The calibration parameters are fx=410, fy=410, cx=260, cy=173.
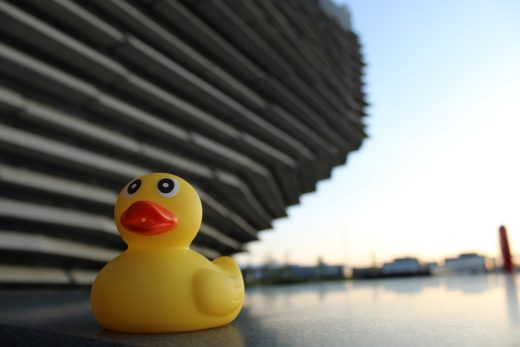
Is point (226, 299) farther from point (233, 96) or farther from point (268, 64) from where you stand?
point (268, 64)

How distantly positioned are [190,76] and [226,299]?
6299 mm

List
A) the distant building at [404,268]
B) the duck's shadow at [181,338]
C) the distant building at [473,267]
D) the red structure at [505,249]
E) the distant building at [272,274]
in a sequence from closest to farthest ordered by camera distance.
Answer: the duck's shadow at [181,338], the red structure at [505,249], the distant building at [473,267], the distant building at [272,274], the distant building at [404,268]

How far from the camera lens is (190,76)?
8.05 meters

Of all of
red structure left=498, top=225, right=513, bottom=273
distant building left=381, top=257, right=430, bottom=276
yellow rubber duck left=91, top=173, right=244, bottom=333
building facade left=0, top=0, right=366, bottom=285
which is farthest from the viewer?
distant building left=381, top=257, right=430, bottom=276

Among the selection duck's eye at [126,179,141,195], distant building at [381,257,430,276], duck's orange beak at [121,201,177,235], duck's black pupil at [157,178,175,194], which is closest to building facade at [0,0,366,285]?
duck's eye at [126,179,141,195]

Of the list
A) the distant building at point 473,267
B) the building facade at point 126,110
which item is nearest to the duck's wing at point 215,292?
the building facade at point 126,110

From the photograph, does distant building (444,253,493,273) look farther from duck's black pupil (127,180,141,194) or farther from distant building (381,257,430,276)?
duck's black pupil (127,180,141,194)

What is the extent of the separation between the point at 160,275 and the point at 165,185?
1.80 ft

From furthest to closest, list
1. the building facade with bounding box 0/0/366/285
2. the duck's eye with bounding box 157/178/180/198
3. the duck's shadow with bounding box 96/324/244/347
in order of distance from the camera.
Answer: the building facade with bounding box 0/0/366/285
the duck's eye with bounding box 157/178/180/198
the duck's shadow with bounding box 96/324/244/347

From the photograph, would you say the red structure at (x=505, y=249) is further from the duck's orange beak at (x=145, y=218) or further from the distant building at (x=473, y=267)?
the duck's orange beak at (x=145, y=218)

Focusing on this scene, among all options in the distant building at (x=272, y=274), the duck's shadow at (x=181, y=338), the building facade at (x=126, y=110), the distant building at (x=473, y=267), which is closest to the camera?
the duck's shadow at (x=181, y=338)

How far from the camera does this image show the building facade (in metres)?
6.28

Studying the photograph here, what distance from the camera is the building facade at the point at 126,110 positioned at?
6.28 meters

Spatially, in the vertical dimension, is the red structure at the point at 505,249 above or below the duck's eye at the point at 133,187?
below
